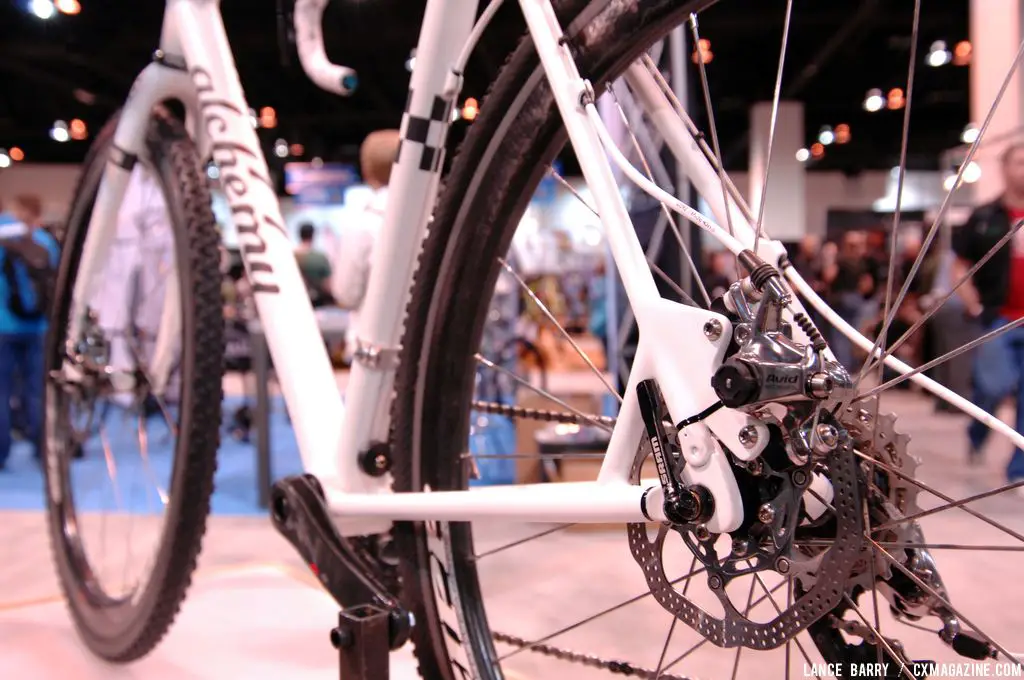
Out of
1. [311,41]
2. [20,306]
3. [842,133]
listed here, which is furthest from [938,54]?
[311,41]

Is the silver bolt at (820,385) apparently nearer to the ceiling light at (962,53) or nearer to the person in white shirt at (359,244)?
the person in white shirt at (359,244)

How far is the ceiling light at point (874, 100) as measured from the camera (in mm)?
11008

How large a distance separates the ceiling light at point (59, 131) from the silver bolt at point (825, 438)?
1417 cm

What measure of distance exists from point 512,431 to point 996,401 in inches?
71.2

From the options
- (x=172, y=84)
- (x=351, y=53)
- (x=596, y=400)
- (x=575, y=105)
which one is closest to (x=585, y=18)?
(x=575, y=105)

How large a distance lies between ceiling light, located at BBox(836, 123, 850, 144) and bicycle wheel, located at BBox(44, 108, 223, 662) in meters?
13.0

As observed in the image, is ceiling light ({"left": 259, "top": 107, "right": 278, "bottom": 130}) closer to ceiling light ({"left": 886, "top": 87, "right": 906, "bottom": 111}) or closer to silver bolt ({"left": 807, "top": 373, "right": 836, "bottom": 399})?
ceiling light ({"left": 886, "top": 87, "right": 906, "bottom": 111})

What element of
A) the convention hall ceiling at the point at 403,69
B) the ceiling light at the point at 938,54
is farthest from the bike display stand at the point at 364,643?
the ceiling light at the point at 938,54

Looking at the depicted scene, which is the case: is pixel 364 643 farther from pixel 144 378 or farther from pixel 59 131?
pixel 59 131

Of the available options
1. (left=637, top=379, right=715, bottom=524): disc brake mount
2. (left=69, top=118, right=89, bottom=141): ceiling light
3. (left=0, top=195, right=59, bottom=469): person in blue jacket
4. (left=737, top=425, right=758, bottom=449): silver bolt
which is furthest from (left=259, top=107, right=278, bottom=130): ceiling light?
(left=737, top=425, right=758, bottom=449): silver bolt

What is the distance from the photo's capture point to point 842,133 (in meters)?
13.5

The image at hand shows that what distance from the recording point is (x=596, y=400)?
2961mm

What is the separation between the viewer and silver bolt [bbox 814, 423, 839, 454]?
606 millimetres

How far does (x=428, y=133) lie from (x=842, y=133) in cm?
1405
